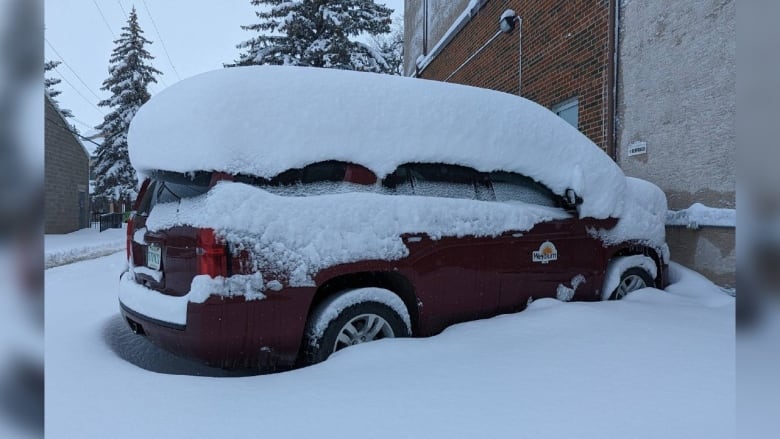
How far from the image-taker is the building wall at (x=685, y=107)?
4.44 metres

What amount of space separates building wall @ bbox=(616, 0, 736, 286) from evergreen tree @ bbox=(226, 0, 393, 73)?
48.6 feet

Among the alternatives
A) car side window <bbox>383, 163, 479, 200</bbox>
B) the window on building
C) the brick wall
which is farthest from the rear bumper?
the window on building

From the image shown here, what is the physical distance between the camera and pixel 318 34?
19.8m

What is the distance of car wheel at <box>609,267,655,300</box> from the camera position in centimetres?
396

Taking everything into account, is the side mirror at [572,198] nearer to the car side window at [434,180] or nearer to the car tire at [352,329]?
the car side window at [434,180]

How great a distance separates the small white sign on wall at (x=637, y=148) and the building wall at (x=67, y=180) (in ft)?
66.4

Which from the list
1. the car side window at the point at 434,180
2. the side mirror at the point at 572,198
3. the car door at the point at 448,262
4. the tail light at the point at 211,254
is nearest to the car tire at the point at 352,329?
the car door at the point at 448,262

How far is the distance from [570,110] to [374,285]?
5.52 meters

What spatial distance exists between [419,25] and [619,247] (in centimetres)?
1449

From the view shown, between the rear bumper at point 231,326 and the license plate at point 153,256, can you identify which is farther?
the license plate at point 153,256

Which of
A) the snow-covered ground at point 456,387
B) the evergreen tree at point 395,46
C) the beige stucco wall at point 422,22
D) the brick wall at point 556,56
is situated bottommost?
the snow-covered ground at point 456,387

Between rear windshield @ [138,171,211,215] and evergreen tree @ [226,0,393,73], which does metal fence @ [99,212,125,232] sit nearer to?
evergreen tree @ [226,0,393,73]

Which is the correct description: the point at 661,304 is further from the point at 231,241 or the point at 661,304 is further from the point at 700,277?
the point at 231,241

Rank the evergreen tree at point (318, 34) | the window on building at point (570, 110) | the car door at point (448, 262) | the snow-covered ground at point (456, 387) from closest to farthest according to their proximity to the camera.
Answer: the snow-covered ground at point (456, 387), the car door at point (448, 262), the window on building at point (570, 110), the evergreen tree at point (318, 34)
